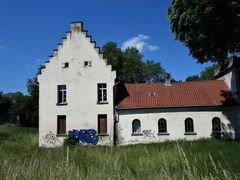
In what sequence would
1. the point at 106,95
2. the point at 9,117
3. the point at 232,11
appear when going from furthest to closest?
1. the point at 9,117
2. the point at 106,95
3. the point at 232,11

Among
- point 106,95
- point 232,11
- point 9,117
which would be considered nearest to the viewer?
point 232,11

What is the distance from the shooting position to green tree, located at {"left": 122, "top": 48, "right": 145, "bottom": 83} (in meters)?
62.4

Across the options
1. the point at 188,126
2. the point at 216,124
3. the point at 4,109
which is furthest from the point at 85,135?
the point at 4,109

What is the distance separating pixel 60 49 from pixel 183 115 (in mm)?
13413

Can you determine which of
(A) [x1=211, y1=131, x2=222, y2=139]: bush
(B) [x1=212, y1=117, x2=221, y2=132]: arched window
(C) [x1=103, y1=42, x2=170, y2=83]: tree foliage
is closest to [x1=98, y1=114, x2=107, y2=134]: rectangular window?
(A) [x1=211, y1=131, x2=222, y2=139]: bush

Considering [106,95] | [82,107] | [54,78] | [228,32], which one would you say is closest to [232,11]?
[228,32]

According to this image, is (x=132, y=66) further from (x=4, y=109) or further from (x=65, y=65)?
(x=4, y=109)

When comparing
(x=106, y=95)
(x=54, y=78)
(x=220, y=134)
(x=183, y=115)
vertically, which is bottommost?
(x=220, y=134)

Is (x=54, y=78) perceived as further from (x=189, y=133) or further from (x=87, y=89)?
(x=189, y=133)

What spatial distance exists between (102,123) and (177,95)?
7.68m

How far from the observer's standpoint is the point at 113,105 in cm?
2717

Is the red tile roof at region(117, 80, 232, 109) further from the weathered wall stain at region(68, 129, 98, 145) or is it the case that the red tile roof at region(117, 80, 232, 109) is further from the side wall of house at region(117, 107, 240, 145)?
the weathered wall stain at region(68, 129, 98, 145)

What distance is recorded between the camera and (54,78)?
93.8 ft

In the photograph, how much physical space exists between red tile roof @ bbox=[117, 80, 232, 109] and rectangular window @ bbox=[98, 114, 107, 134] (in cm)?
177
